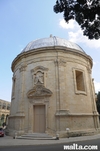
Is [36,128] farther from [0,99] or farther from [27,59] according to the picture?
[0,99]

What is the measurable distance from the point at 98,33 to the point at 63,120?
8659mm

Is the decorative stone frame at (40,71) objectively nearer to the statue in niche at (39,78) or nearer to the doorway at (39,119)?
the statue in niche at (39,78)

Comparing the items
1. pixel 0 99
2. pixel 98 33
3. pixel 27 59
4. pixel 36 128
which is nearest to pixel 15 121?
pixel 36 128

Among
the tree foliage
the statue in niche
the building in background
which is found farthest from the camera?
the building in background

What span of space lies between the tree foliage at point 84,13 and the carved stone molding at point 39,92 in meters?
8.11

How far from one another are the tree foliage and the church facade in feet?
25.9

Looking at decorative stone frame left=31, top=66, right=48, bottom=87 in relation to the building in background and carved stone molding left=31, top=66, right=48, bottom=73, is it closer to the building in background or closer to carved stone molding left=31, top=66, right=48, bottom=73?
carved stone molding left=31, top=66, right=48, bottom=73

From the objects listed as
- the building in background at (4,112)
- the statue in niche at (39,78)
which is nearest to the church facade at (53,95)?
the statue in niche at (39,78)

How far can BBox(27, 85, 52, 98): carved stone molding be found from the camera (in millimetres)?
13406

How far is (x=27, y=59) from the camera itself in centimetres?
1598

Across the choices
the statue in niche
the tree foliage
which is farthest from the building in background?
the tree foliage

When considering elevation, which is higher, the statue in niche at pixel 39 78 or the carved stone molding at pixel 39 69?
the carved stone molding at pixel 39 69

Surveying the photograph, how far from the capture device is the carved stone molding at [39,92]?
13.4 m

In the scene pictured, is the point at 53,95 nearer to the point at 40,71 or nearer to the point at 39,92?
the point at 39,92
